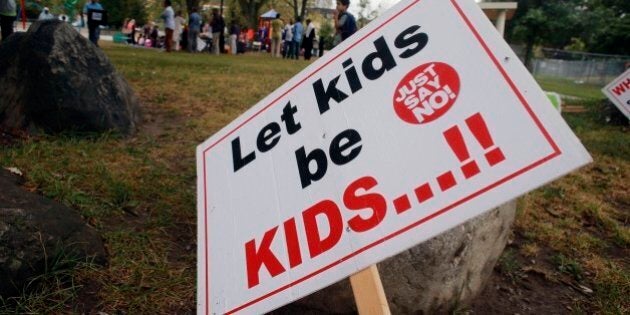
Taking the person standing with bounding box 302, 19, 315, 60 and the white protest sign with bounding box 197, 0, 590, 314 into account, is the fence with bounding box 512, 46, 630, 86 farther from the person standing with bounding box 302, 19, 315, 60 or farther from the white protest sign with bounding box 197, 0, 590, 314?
the white protest sign with bounding box 197, 0, 590, 314

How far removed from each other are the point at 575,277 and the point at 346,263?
2.18m

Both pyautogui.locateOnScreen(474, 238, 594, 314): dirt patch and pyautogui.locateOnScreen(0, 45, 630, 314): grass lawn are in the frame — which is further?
pyautogui.locateOnScreen(474, 238, 594, 314): dirt patch

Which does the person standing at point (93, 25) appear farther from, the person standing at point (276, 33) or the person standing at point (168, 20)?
the person standing at point (276, 33)

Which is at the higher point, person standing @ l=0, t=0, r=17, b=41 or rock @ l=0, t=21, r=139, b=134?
person standing @ l=0, t=0, r=17, b=41

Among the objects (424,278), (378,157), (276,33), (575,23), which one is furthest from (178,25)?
(575,23)

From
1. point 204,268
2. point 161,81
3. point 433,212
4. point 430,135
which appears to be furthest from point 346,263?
point 161,81

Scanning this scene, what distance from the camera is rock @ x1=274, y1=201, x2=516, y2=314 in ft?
6.46

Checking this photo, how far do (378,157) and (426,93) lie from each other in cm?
20

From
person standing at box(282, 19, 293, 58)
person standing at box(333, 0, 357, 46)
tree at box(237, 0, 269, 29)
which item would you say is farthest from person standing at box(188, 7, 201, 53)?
tree at box(237, 0, 269, 29)

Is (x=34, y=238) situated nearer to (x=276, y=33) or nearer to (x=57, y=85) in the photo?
(x=57, y=85)

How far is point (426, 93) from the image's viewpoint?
1120 millimetres

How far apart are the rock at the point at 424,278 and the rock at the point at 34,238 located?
983mm

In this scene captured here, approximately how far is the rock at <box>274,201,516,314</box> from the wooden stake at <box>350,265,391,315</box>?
887 millimetres

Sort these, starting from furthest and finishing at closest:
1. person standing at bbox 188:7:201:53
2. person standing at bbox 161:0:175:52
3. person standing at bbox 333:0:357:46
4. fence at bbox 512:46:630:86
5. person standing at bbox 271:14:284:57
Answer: fence at bbox 512:46:630:86 < person standing at bbox 271:14:284:57 < person standing at bbox 188:7:201:53 < person standing at bbox 161:0:175:52 < person standing at bbox 333:0:357:46
